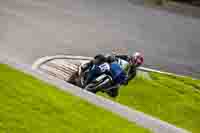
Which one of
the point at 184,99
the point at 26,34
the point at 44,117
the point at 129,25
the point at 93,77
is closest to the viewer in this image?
the point at 44,117

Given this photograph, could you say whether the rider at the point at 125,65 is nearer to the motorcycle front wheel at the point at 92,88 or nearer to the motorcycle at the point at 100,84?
the motorcycle at the point at 100,84

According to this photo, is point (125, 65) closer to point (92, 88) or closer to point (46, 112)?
point (92, 88)

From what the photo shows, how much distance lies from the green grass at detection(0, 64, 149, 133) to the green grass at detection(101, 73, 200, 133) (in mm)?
2039

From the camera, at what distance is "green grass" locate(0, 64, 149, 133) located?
4.35m

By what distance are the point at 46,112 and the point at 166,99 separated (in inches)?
149

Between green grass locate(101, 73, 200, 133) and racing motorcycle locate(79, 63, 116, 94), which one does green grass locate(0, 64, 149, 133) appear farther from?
green grass locate(101, 73, 200, 133)

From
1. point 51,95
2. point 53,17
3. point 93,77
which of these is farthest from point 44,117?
point 53,17

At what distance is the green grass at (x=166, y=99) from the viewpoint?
23.8ft

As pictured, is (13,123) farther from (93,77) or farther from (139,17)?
(139,17)

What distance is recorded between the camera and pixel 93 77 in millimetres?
6941

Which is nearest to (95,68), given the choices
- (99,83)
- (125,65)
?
(99,83)

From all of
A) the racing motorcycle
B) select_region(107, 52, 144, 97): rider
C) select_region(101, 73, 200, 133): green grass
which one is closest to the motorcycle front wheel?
the racing motorcycle

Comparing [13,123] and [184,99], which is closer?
[13,123]

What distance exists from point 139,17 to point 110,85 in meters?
8.65
